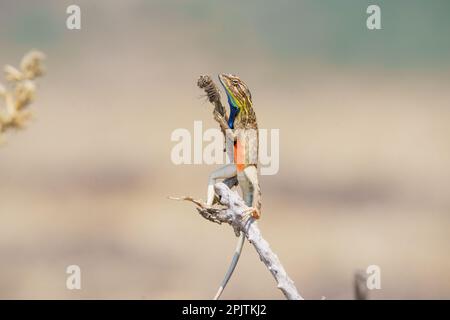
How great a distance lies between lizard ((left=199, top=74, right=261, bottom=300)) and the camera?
13.1 ft

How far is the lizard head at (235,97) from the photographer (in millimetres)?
4029

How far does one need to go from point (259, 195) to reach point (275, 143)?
0.48m

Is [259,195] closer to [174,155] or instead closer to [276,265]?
[276,265]

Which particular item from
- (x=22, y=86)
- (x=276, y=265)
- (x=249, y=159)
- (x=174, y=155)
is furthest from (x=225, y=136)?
(x=22, y=86)

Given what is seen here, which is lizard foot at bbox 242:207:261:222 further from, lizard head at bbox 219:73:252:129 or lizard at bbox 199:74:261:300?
lizard head at bbox 219:73:252:129

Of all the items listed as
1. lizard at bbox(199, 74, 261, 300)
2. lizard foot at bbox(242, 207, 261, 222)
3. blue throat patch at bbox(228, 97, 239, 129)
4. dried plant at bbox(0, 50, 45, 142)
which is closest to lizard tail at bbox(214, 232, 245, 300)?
lizard at bbox(199, 74, 261, 300)

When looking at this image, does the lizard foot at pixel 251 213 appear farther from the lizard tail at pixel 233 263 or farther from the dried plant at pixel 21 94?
the dried plant at pixel 21 94

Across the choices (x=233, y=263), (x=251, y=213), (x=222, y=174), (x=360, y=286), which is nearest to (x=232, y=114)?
(x=222, y=174)

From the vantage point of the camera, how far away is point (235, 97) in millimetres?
4023

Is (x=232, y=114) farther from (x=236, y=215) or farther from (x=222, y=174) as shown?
(x=236, y=215)

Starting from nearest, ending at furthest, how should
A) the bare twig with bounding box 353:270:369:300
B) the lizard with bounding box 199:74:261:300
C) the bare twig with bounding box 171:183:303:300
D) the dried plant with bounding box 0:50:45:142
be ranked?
1. the dried plant with bounding box 0:50:45:142
2. the bare twig with bounding box 353:270:369:300
3. the bare twig with bounding box 171:183:303:300
4. the lizard with bounding box 199:74:261:300

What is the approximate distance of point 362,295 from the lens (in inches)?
78.1

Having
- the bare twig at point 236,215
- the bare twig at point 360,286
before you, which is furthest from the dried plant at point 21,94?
the bare twig at point 236,215

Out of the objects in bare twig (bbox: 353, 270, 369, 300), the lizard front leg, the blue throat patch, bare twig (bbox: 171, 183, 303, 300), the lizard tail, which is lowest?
the lizard tail
